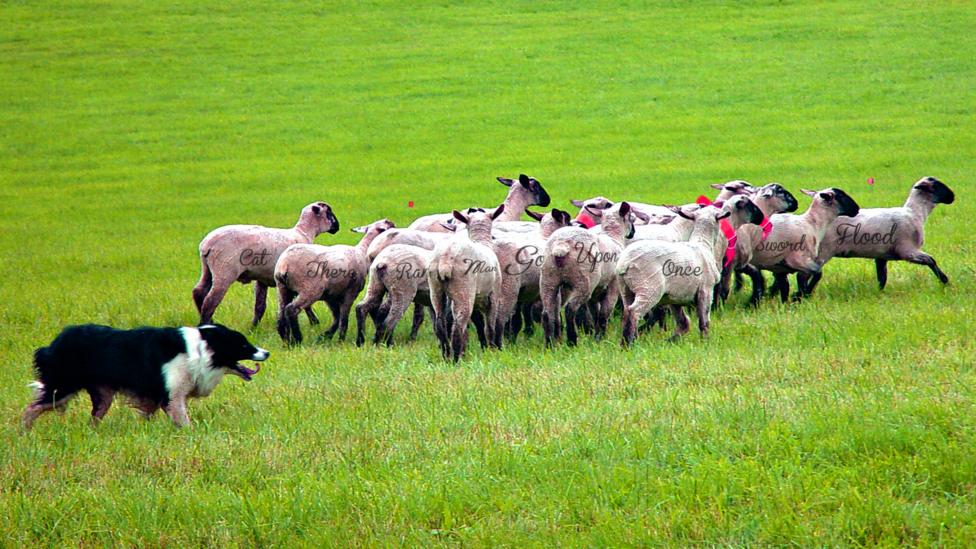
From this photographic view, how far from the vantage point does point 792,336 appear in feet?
34.0

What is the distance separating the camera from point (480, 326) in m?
12.1

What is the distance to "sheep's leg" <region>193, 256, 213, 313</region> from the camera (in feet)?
45.5

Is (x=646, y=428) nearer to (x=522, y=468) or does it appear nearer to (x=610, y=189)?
(x=522, y=468)

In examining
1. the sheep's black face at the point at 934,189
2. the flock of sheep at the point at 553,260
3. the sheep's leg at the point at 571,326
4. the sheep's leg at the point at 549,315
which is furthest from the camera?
the sheep's black face at the point at 934,189

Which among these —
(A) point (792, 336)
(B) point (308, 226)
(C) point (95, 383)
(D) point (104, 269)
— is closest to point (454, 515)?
(C) point (95, 383)

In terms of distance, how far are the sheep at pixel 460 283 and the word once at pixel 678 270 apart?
1756mm

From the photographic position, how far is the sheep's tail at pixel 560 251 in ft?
37.3

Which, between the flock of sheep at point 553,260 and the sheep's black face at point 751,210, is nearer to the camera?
the flock of sheep at point 553,260

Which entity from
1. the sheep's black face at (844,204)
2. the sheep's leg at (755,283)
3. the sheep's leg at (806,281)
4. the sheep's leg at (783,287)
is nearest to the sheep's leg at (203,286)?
the sheep's leg at (755,283)

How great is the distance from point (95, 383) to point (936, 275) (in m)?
10.3

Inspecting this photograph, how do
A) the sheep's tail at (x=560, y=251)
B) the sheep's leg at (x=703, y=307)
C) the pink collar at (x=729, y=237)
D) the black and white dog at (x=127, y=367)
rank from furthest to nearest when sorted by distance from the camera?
the pink collar at (x=729, y=237) → the sheep's tail at (x=560, y=251) → the sheep's leg at (x=703, y=307) → the black and white dog at (x=127, y=367)

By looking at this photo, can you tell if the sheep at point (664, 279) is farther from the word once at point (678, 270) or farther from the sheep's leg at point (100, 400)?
the sheep's leg at point (100, 400)

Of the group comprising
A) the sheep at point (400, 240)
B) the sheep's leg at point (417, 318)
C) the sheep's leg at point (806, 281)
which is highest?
the sheep at point (400, 240)

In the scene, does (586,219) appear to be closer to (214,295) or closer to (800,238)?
(800,238)
